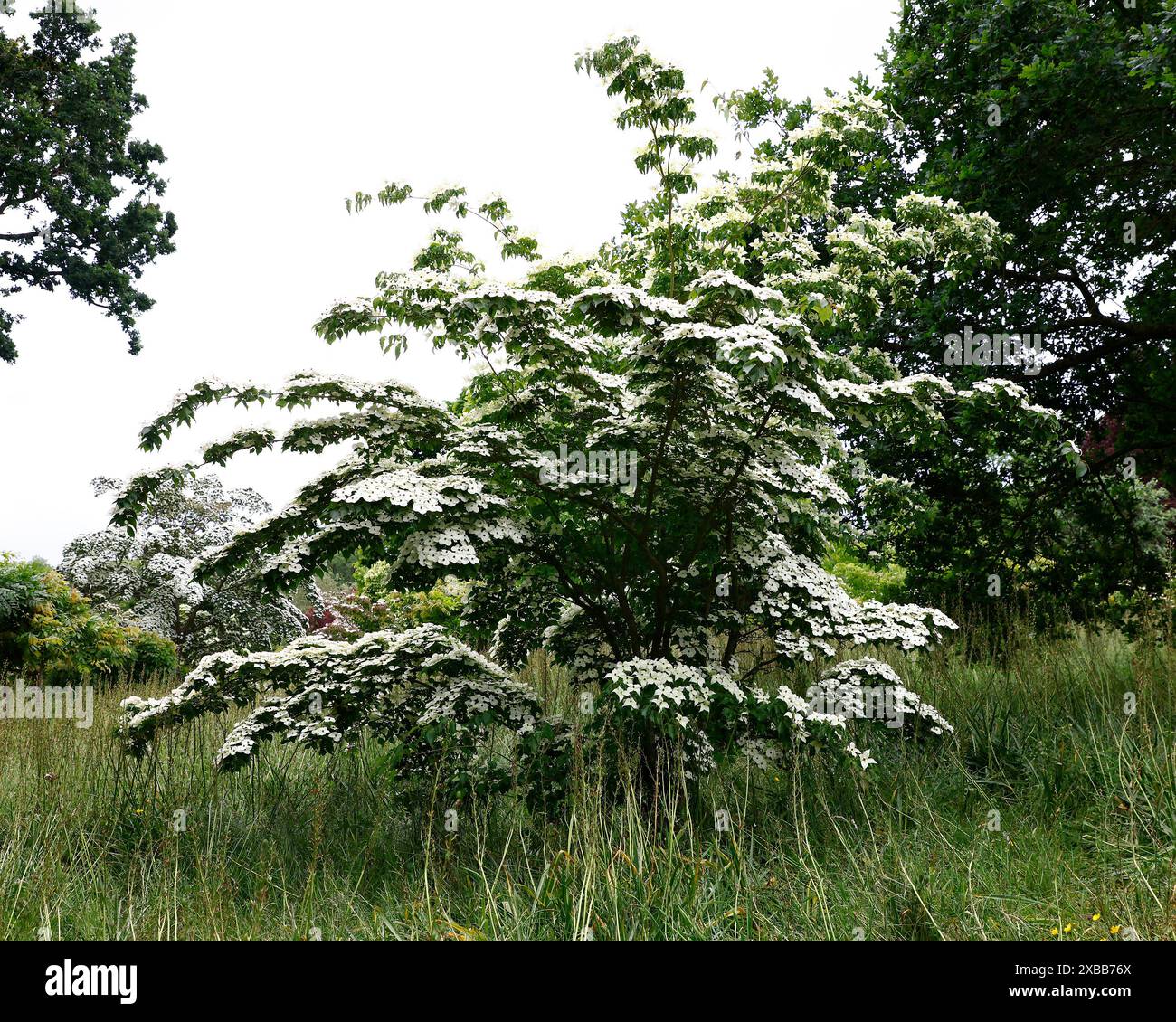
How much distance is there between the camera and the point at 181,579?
41.4 ft

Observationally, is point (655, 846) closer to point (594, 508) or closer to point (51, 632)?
point (594, 508)

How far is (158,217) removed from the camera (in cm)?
2152

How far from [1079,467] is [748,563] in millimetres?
3215

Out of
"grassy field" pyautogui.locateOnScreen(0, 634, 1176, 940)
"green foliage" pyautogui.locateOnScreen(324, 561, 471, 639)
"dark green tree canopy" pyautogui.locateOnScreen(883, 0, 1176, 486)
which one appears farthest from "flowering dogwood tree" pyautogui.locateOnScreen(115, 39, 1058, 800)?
"green foliage" pyautogui.locateOnScreen(324, 561, 471, 639)

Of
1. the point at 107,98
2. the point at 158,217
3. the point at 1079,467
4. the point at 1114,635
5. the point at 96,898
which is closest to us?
the point at 96,898

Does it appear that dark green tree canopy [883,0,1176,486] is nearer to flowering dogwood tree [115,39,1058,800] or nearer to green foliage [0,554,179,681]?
flowering dogwood tree [115,39,1058,800]

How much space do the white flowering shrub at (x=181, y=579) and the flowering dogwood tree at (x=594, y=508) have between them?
7.35 m

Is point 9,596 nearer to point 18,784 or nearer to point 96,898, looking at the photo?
point 18,784

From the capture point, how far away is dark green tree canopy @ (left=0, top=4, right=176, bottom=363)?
61.3ft

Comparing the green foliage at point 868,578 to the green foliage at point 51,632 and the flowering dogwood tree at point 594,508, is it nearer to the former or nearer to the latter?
the flowering dogwood tree at point 594,508

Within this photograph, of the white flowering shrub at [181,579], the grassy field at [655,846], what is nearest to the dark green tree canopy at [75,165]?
the white flowering shrub at [181,579]

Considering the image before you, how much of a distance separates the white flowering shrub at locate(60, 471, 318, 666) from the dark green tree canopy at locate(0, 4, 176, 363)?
351 inches

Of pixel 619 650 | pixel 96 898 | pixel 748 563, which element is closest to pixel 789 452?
pixel 748 563

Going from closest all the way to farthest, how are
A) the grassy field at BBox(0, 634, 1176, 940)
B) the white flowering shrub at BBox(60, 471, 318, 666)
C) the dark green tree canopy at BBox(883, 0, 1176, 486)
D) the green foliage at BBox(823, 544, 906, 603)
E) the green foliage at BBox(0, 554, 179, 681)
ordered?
the grassy field at BBox(0, 634, 1176, 940), the dark green tree canopy at BBox(883, 0, 1176, 486), the green foliage at BBox(0, 554, 179, 681), the green foliage at BBox(823, 544, 906, 603), the white flowering shrub at BBox(60, 471, 318, 666)
